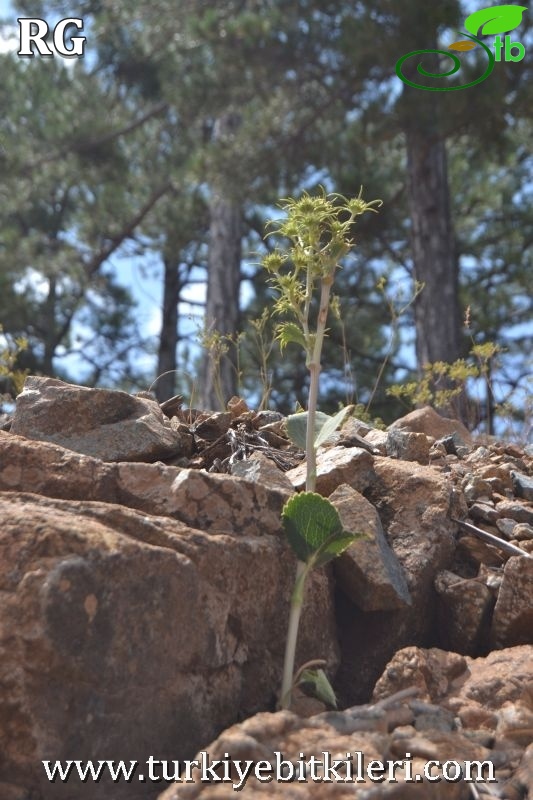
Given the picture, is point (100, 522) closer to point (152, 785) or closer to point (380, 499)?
point (152, 785)

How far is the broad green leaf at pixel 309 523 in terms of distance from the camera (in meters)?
2.35

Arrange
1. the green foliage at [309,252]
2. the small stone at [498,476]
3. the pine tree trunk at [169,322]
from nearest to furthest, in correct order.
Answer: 1. the green foliage at [309,252]
2. the small stone at [498,476]
3. the pine tree trunk at [169,322]

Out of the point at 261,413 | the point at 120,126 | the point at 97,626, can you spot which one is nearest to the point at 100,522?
the point at 97,626

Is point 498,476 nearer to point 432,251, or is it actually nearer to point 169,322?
point 432,251

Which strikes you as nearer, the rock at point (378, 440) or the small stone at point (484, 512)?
the small stone at point (484, 512)

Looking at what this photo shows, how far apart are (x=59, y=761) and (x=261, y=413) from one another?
2011 millimetres

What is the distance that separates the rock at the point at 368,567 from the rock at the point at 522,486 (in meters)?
0.79

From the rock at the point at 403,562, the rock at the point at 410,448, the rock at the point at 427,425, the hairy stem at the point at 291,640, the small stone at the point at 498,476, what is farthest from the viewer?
the rock at the point at 427,425

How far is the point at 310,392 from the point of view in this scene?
102 inches

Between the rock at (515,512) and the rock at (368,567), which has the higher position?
the rock at (515,512)

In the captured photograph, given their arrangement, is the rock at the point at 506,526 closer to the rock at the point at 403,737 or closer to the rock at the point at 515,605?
the rock at the point at 515,605

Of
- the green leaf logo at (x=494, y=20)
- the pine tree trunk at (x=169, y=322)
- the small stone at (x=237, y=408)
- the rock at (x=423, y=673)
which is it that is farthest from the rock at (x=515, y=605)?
the pine tree trunk at (x=169, y=322)

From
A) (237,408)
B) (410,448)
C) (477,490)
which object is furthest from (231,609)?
(237,408)

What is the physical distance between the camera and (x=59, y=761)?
201cm
